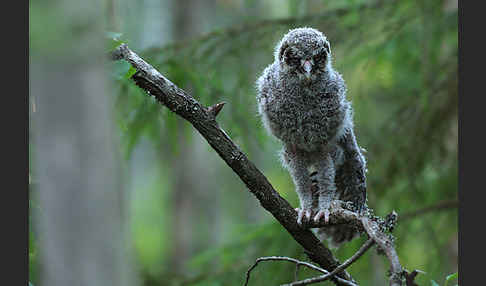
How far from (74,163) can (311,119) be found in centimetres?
180

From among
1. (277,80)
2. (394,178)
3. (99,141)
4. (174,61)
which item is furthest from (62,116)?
(394,178)

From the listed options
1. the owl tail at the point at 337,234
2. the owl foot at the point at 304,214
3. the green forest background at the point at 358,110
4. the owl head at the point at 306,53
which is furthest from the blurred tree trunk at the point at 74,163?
the green forest background at the point at 358,110

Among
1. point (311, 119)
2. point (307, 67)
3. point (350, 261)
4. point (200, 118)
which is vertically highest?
point (307, 67)

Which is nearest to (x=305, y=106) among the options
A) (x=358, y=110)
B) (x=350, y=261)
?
(x=350, y=261)

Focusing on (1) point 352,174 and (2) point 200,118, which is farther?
(1) point 352,174

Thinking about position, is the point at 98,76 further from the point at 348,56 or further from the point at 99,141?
the point at 348,56

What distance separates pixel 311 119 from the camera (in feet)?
10.0

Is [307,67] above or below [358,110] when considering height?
below

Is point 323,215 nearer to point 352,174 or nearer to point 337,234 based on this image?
point 337,234

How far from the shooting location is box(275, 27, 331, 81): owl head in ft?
9.46

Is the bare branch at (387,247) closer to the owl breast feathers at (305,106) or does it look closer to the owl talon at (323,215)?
the owl talon at (323,215)

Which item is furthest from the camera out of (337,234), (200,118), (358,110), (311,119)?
(358,110)

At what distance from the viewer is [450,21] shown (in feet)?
18.7

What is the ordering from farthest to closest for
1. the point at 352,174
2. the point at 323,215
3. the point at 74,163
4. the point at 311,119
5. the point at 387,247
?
the point at 352,174
the point at 311,119
the point at 323,215
the point at 387,247
the point at 74,163
